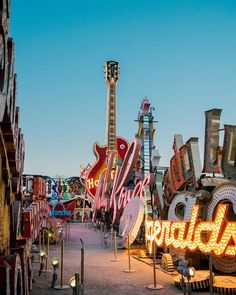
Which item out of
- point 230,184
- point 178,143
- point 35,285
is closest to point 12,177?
point 35,285

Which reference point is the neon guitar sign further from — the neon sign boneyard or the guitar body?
the neon sign boneyard

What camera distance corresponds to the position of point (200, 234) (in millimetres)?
16453

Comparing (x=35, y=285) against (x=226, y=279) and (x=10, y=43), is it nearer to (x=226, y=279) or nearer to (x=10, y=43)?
(x=226, y=279)

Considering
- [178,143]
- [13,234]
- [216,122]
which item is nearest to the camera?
[13,234]

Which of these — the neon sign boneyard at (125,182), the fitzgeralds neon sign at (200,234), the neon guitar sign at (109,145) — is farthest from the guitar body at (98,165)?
the fitzgeralds neon sign at (200,234)

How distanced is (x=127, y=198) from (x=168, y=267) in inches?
466

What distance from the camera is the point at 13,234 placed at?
45.0 feet

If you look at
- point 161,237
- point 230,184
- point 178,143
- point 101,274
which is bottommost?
point 101,274

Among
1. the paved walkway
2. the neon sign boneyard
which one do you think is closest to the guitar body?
the neon sign boneyard

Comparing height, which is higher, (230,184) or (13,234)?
(230,184)

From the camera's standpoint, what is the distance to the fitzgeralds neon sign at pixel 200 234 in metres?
14.7

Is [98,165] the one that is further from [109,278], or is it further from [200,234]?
[200,234]

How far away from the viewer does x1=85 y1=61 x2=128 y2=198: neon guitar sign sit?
61.2m

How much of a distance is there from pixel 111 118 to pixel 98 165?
30.5 ft
